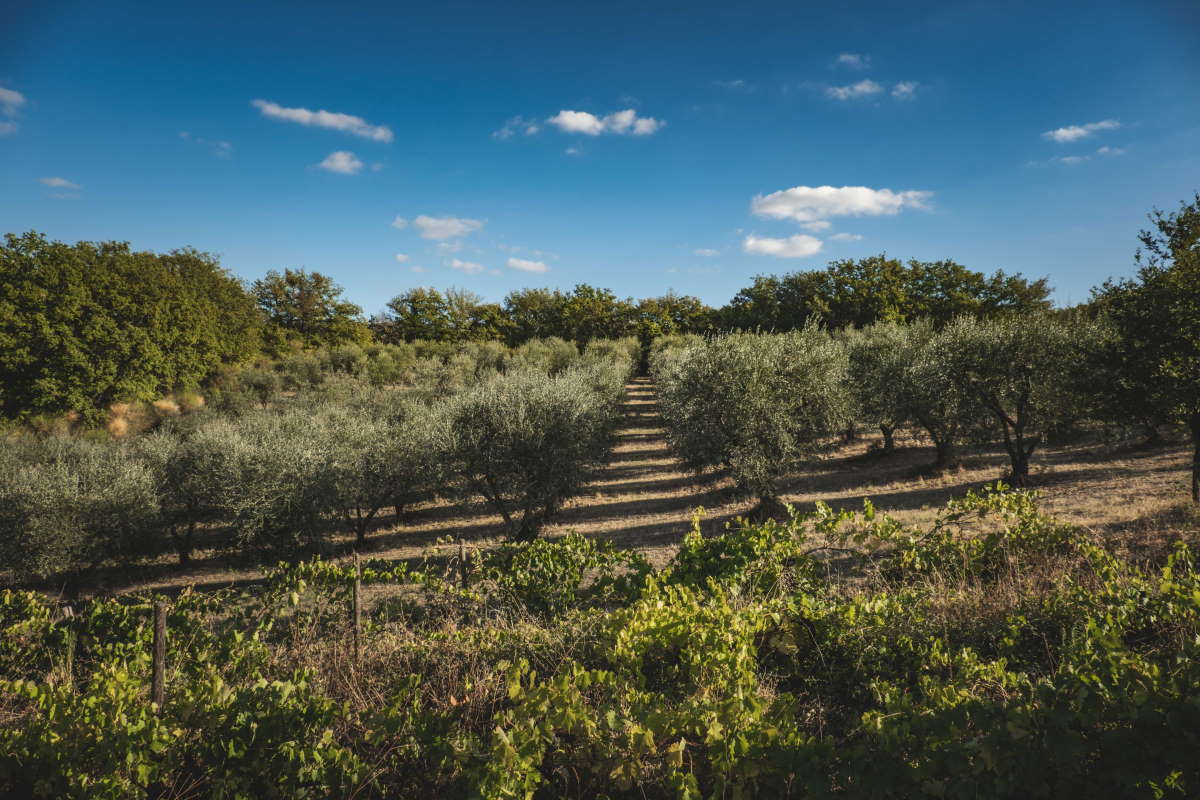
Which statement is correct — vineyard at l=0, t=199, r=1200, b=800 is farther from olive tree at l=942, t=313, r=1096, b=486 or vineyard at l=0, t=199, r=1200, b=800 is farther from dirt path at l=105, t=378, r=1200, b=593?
dirt path at l=105, t=378, r=1200, b=593

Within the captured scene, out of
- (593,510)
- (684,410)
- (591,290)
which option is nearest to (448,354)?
(591,290)

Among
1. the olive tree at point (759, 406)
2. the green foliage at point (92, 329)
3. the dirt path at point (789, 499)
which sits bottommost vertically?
the dirt path at point (789, 499)

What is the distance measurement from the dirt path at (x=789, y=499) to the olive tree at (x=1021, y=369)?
2.60 m

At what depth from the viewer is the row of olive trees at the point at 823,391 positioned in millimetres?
18500

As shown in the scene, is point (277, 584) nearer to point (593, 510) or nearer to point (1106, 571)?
point (1106, 571)

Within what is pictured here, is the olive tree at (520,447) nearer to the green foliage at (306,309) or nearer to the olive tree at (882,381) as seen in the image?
the olive tree at (882,381)

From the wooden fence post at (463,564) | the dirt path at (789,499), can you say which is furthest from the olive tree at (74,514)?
the wooden fence post at (463,564)

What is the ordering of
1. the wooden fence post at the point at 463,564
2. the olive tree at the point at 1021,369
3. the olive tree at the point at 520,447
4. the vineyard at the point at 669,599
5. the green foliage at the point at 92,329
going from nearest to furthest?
1. the vineyard at the point at 669,599
2. the wooden fence post at the point at 463,564
3. the olive tree at the point at 1021,369
4. the olive tree at the point at 520,447
5. the green foliage at the point at 92,329

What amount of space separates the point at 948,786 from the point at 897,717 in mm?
808

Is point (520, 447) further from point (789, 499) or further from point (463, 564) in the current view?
point (789, 499)

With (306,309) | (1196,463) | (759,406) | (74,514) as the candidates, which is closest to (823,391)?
(759,406)

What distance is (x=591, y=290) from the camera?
86938mm

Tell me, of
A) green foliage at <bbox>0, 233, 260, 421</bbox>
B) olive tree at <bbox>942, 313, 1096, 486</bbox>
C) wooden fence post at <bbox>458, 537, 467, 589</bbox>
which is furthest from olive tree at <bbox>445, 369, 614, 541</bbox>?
green foliage at <bbox>0, 233, 260, 421</bbox>

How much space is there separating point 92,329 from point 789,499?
4786cm
